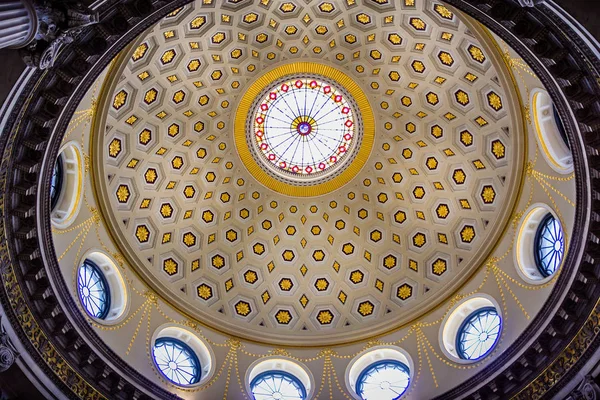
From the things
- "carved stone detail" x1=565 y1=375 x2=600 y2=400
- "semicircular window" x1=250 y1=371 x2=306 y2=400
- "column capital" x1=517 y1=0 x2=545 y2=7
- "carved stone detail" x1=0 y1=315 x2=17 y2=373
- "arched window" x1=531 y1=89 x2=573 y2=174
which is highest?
"arched window" x1=531 y1=89 x2=573 y2=174

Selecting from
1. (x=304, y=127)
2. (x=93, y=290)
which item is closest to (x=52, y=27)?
(x=93, y=290)

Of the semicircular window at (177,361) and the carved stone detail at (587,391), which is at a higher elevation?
the semicircular window at (177,361)

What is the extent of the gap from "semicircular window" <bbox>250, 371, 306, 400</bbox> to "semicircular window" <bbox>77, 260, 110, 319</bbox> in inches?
280

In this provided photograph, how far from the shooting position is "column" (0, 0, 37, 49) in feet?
36.1

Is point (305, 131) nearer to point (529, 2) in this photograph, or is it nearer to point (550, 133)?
point (550, 133)

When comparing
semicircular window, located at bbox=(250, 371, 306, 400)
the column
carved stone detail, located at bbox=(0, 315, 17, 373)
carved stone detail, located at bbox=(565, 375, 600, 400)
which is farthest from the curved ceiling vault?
the column

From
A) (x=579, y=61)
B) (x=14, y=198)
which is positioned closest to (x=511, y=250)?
(x=579, y=61)

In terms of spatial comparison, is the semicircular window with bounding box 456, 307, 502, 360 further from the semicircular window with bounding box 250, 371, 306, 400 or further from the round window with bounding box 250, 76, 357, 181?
the round window with bounding box 250, 76, 357, 181

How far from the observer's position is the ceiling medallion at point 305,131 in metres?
30.1

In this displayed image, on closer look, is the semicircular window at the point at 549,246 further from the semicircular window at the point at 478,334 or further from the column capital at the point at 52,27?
the column capital at the point at 52,27

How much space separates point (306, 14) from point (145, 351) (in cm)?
1622

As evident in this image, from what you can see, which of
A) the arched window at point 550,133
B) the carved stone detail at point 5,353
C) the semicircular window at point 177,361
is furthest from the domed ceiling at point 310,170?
the carved stone detail at point 5,353

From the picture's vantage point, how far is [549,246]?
22.8m

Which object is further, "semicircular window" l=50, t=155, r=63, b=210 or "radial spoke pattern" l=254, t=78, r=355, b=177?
"radial spoke pattern" l=254, t=78, r=355, b=177
